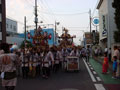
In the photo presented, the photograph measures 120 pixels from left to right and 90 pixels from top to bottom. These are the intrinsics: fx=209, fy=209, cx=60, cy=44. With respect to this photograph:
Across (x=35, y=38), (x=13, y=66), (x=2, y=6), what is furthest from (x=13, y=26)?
(x=13, y=66)

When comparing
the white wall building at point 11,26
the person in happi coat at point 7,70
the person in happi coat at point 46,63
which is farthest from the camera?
the white wall building at point 11,26

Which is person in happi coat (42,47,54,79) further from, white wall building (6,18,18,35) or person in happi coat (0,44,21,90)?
white wall building (6,18,18,35)

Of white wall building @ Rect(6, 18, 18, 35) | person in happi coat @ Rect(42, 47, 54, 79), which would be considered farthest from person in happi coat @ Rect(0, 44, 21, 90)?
white wall building @ Rect(6, 18, 18, 35)

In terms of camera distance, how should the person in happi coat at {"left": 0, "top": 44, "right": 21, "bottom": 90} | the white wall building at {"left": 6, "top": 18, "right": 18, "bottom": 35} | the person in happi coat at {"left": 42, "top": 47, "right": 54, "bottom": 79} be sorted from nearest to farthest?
1. the person in happi coat at {"left": 0, "top": 44, "right": 21, "bottom": 90}
2. the person in happi coat at {"left": 42, "top": 47, "right": 54, "bottom": 79}
3. the white wall building at {"left": 6, "top": 18, "right": 18, "bottom": 35}

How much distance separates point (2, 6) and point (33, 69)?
23.5 metres

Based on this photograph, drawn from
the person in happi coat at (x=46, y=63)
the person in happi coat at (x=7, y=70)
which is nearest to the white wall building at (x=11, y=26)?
the person in happi coat at (x=46, y=63)

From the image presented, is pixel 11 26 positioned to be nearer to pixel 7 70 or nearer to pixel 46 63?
pixel 46 63

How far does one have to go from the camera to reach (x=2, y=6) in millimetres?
32875

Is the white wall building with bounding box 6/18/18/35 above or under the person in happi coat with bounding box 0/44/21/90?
above

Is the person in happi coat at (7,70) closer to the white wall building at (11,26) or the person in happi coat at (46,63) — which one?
the person in happi coat at (46,63)

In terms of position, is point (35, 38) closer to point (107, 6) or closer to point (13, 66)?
point (13, 66)

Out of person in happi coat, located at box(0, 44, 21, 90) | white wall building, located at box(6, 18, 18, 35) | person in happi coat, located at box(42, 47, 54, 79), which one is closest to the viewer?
person in happi coat, located at box(0, 44, 21, 90)

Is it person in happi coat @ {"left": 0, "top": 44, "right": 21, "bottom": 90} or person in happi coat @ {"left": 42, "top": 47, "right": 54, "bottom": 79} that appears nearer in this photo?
person in happi coat @ {"left": 0, "top": 44, "right": 21, "bottom": 90}

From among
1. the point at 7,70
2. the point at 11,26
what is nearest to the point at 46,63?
the point at 7,70
